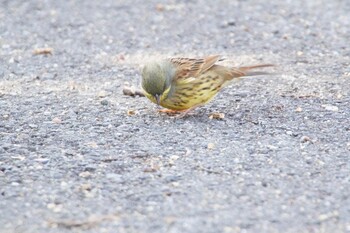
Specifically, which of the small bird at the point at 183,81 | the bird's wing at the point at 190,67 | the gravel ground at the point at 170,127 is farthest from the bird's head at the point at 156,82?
the gravel ground at the point at 170,127

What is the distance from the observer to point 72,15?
36.5 ft

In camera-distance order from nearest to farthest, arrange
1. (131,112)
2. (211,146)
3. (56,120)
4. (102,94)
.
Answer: (211,146)
(56,120)
(131,112)
(102,94)

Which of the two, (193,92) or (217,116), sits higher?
(193,92)

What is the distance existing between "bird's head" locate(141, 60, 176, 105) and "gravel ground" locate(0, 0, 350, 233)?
0.27 meters

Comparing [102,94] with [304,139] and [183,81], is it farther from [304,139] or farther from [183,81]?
[304,139]

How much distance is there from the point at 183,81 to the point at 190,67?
0.67ft

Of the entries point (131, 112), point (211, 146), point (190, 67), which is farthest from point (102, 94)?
point (211, 146)

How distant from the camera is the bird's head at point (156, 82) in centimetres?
690

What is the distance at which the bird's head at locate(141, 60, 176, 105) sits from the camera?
6.90 meters

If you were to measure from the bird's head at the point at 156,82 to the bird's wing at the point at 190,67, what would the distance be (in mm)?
163

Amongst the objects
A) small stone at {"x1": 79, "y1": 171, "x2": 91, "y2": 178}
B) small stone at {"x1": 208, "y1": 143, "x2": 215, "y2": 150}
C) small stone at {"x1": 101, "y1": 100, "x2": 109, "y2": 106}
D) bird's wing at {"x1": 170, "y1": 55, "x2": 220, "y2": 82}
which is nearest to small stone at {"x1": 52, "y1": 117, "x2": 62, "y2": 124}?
small stone at {"x1": 101, "y1": 100, "x2": 109, "y2": 106}

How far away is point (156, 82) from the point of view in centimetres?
688

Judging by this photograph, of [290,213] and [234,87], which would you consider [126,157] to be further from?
[234,87]

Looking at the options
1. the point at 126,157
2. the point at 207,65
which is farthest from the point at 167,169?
the point at 207,65
